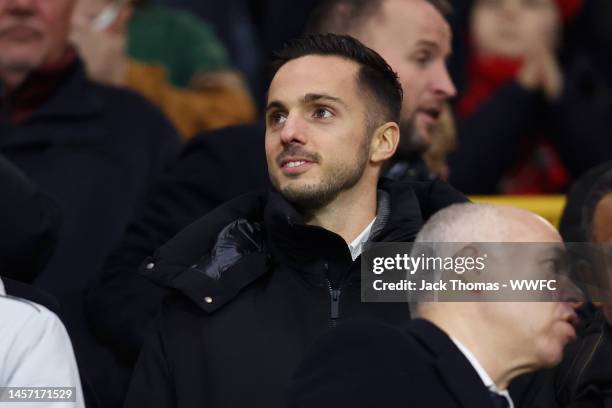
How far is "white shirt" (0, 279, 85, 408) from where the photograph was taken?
3.23 m

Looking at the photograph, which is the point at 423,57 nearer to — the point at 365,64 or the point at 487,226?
the point at 365,64

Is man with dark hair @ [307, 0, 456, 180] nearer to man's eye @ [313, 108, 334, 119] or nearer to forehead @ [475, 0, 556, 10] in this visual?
man's eye @ [313, 108, 334, 119]

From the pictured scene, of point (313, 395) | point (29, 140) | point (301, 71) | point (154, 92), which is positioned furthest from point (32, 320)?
point (154, 92)

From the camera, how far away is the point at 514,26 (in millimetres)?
6410

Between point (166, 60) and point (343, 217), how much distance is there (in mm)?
3252

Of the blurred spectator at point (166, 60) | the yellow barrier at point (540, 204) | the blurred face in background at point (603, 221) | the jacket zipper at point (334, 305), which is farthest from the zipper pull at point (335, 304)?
the blurred spectator at point (166, 60)

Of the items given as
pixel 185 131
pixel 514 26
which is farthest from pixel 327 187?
pixel 514 26

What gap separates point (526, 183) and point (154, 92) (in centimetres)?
167

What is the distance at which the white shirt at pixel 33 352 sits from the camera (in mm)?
3230

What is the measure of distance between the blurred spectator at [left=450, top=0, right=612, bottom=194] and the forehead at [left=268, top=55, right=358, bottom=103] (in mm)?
2149

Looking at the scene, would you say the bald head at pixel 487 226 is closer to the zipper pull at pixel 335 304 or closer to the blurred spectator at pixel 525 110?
the zipper pull at pixel 335 304

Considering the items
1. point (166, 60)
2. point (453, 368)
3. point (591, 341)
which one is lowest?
point (591, 341)

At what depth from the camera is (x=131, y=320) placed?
4.11 meters

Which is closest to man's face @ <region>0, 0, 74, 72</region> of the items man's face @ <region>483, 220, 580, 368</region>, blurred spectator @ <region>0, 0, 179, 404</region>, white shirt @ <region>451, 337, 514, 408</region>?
blurred spectator @ <region>0, 0, 179, 404</region>
